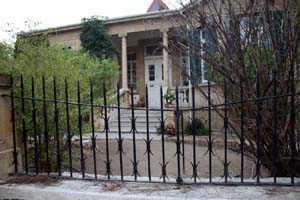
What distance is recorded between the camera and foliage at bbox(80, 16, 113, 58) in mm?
15148

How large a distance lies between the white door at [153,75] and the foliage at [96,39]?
2882mm

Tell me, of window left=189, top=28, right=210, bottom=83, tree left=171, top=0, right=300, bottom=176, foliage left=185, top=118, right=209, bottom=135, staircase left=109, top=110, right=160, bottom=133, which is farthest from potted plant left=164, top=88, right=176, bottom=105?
tree left=171, top=0, right=300, bottom=176

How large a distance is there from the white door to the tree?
12.7m

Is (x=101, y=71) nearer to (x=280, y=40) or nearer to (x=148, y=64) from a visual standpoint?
(x=148, y=64)

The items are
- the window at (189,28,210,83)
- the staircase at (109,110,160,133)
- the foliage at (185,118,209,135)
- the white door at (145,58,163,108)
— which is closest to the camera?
the window at (189,28,210,83)

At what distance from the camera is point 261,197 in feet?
9.08

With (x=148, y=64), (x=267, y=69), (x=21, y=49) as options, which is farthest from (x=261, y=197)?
(x=148, y=64)

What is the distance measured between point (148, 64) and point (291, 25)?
1420 cm

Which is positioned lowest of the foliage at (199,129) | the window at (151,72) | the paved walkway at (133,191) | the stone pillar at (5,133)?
the foliage at (199,129)

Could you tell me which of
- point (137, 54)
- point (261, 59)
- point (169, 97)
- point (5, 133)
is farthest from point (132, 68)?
point (5, 133)

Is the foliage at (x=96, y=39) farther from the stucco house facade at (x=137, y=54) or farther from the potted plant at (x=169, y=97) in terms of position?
the potted plant at (x=169, y=97)

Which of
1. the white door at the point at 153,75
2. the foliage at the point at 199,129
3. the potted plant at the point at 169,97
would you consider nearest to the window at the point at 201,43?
the foliage at the point at 199,129

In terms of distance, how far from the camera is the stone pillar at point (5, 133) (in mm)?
3395

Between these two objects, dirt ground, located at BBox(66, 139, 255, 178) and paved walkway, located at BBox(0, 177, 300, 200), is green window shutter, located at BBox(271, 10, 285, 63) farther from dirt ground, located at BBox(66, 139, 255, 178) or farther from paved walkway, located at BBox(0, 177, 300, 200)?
dirt ground, located at BBox(66, 139, 255, 178)
